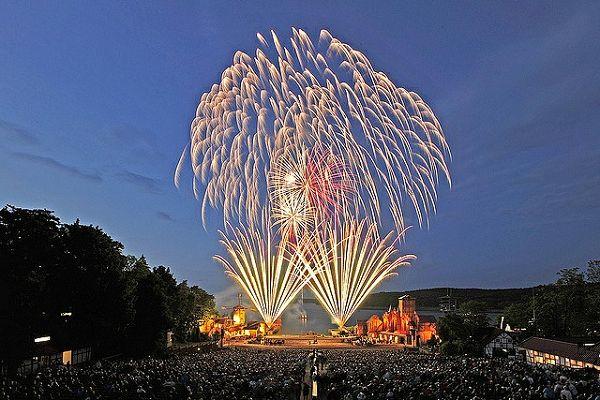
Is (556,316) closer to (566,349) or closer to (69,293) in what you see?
(566,349)

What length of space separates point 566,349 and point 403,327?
32.9 meters

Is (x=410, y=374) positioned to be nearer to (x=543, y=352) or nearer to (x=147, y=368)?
(x=147, y=368)

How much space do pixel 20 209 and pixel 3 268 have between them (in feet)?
18.5

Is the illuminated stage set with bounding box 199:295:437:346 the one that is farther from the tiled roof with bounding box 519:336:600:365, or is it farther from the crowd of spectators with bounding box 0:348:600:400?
the crowd of spectators with bounding box 0:348:600:400

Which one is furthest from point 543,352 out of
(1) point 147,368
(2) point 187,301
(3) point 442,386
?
(2) point 187,301

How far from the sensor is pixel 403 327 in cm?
7881

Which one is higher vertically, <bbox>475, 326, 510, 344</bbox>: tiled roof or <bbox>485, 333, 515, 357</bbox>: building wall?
<bbox>475, 326, 510, 344</bbox>: tiled roof

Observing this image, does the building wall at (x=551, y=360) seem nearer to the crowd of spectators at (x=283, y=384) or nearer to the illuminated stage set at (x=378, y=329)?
the crowd of spectators at (x=283, y=384)

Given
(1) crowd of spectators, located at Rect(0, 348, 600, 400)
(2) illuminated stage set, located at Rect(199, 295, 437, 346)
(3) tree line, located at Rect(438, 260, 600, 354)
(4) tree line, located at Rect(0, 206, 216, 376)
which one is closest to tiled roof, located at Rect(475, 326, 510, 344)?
(3) tree line, located at Rect(438, 260, 600, 354)

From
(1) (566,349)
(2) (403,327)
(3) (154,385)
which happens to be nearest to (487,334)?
(2) (403,327)

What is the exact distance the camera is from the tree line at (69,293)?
3700cm

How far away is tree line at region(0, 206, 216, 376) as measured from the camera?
37000 mm

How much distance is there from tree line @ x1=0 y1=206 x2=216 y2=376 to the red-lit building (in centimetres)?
3536

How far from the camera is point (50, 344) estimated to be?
4312cm
